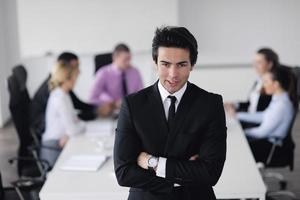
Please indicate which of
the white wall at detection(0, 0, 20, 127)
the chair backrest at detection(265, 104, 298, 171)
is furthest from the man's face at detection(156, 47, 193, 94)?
the white wall at detection(0, 0, 20, 127)

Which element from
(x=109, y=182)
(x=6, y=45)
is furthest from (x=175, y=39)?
(x=6, y=45)

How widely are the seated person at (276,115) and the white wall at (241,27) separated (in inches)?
96.6

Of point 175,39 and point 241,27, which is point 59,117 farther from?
point 241,27

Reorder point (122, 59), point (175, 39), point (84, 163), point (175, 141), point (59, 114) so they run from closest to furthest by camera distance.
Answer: point (175, 39) < point (175, 141) < point (84, 163) < point (59, 114) < point (122, 59)

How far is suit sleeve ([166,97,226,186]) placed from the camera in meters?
1.88

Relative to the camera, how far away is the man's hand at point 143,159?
1927 mm

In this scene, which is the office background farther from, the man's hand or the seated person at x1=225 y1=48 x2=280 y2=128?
the man's hand

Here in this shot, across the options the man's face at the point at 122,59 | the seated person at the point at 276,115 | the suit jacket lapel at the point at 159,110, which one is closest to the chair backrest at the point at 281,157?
the seated person at the point at 276,115

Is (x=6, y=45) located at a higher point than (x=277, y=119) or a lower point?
higher

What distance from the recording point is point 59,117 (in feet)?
12.4

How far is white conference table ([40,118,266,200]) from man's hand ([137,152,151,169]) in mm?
744

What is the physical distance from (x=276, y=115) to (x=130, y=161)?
2143 millimetres

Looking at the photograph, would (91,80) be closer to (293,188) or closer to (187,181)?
(293,188)

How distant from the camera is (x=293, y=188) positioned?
4285 mm
